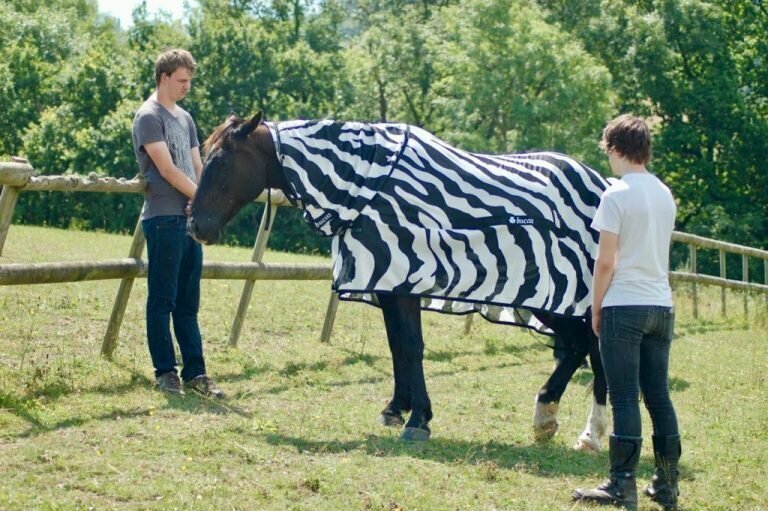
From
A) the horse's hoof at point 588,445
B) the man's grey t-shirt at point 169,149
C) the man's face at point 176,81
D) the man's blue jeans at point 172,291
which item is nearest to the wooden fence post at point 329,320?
the man's blue jeans at point 172,291

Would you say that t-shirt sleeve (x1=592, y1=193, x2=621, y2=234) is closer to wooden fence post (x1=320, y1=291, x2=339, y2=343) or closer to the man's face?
the man's face

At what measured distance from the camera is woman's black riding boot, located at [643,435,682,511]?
5238mm

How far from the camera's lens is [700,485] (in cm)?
580

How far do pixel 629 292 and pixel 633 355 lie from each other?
28 centimetres

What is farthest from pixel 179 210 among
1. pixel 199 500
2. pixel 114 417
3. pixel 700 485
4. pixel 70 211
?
pixel 70 211

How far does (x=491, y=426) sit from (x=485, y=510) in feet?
6.91

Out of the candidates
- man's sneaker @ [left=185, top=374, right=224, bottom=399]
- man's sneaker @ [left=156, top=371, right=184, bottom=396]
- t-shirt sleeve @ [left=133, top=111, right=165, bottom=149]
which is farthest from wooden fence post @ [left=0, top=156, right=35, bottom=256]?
man's sneaker @ [left=185, top=374, right=224, bottom=399]

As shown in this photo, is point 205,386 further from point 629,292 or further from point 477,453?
point 629,292

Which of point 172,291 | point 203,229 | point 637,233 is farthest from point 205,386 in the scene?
point 637,233

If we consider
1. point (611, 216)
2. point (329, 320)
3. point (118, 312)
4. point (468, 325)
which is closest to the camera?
point (611, 216)

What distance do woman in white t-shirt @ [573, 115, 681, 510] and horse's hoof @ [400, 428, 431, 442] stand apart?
4.31 feet

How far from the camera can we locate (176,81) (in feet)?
22.9

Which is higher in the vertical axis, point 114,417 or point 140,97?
point 140,97

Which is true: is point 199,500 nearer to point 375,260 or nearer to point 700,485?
point 375,260
